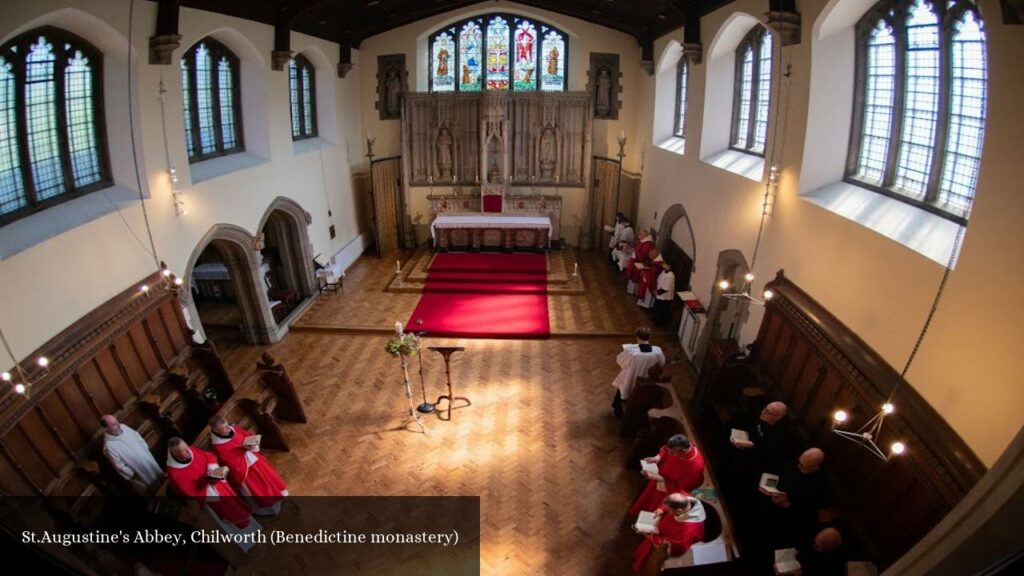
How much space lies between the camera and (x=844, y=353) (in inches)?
222

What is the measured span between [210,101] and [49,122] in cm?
330

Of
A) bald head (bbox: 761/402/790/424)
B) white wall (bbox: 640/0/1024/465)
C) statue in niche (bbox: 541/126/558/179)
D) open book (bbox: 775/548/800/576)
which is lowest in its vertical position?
open book (bbox: 775/548/800/576)

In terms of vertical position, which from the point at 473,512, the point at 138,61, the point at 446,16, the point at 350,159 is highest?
the point at 446,16

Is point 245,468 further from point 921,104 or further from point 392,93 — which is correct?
point 392,93

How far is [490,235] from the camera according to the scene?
1570cm

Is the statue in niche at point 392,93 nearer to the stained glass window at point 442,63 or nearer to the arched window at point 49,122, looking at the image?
the stained glass window at point 442,63

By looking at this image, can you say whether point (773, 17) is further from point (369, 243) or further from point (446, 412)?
point (369, 243)

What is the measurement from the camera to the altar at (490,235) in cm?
1546

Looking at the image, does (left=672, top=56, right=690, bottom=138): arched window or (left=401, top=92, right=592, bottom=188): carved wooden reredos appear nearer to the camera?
(left=672, top=56, right=690, bottom=138): arched window

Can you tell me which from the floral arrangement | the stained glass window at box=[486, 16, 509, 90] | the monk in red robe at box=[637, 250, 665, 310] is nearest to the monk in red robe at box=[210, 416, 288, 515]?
the floral arrangement

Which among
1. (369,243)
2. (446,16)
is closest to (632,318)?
(369,243)

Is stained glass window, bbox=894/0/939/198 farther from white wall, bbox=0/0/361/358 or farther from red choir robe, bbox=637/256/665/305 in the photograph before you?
white wall, bbox=0/0/361/358

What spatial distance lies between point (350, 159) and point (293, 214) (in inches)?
160

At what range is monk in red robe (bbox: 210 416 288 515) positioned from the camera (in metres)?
6.06
